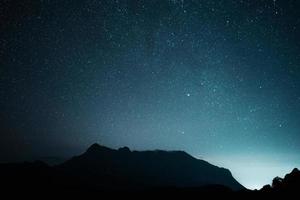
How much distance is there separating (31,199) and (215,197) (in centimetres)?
4570

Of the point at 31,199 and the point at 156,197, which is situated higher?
the point at 156,197

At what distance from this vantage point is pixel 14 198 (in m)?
64.4

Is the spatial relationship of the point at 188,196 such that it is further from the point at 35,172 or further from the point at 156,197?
the point at 35,172

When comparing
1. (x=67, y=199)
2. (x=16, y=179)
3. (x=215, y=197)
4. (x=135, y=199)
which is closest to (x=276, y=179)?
(x=215, y=197)

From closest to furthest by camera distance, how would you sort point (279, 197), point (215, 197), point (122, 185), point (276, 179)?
A: point (279, 197), point (215, 197), point (276, 179), point (122, 185)

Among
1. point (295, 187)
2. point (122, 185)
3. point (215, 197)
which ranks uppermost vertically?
point (295, 187)

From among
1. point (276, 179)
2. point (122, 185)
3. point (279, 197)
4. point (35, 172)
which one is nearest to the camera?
point (279, 197)

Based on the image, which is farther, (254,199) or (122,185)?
(122,185)

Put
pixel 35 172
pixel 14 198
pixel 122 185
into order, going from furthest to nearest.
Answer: pixel 122 185
pixel 35 172
pixel 14 198

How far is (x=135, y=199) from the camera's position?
57719 millimetres

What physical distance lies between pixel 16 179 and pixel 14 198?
29.2 meters

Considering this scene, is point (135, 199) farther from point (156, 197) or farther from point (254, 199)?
point (254, 199)

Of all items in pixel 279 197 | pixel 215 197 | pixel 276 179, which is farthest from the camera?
pixel 276 179

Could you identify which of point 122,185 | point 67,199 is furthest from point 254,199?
point 122,185
